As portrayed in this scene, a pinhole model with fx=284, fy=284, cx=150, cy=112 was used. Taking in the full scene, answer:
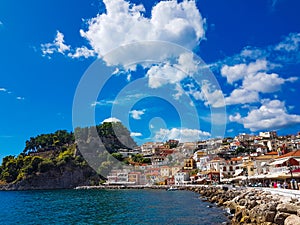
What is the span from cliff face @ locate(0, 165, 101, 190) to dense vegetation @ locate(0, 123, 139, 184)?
80 centimetres

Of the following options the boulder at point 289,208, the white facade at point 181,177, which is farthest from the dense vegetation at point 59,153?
the boulder at point 289,208

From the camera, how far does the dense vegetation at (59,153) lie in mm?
93875

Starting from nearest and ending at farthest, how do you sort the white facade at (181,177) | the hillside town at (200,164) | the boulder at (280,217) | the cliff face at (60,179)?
the boulder at (280,217), the hillside town at (200,164), the white facade at (181,177), the cliff face at (60,179)

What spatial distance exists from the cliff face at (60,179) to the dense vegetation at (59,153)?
2.61 ft

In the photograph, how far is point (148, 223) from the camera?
21500 mm

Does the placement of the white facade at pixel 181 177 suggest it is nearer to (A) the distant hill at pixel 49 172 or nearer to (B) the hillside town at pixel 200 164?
(B) the hillside town at pixel 200 164

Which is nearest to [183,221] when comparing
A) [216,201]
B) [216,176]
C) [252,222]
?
[252,222]

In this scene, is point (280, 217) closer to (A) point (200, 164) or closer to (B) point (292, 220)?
(B) point (292, 220)

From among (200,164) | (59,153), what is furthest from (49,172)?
(200,164)

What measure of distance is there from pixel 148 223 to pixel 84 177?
7946 centimetres

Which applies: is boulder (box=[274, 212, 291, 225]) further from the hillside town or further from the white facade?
the white facade

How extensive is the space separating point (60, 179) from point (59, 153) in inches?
792

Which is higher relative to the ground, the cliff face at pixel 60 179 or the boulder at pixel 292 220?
the cliff face at pixel 60 179

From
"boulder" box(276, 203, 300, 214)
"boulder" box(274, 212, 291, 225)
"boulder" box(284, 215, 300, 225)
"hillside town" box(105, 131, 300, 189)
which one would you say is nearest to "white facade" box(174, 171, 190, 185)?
"hillside town" box(105, 131, 300, 189)
